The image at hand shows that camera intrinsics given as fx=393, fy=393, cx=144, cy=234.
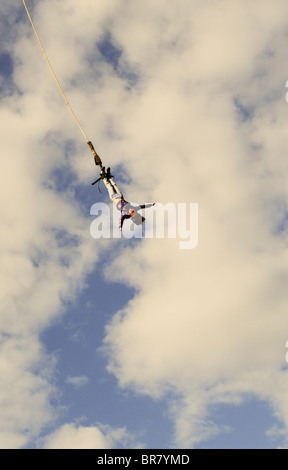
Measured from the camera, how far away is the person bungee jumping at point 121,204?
22656mm

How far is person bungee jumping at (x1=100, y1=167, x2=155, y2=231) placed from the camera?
22656 mm

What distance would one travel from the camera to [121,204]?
2280 cm

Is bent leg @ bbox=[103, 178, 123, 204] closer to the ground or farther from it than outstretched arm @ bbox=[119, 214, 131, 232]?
farther from it

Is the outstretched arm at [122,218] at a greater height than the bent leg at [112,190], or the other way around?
the bent leg at [112,190]
